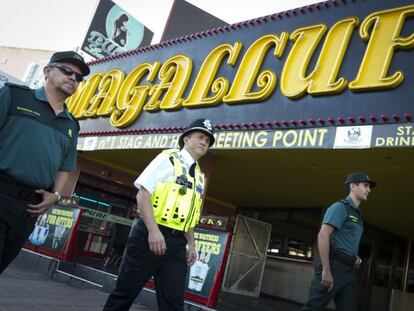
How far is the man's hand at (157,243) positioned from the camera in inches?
116

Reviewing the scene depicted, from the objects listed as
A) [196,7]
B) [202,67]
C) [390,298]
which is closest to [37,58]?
[196,7]

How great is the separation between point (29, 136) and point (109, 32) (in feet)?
73.4

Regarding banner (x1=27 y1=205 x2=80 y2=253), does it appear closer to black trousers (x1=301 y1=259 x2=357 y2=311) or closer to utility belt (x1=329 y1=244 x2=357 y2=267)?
black trousers (x1=301 y1=259 x2=357 y2=311)

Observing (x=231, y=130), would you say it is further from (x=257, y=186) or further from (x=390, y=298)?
(x=390, y=298)

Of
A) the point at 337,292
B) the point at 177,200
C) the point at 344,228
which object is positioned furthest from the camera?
the point at 344,228

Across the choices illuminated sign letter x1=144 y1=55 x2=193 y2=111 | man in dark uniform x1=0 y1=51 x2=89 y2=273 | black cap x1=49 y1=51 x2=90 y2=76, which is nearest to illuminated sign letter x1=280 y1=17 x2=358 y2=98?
illuminated sign letter x1=144 y1=55 x2=193 y2=111

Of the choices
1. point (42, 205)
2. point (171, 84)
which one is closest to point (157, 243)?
point (42, 205)

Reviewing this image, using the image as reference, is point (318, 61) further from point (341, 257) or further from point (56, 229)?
point (56, 229)

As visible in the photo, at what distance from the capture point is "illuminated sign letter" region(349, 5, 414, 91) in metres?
6.41

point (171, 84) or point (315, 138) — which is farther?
point (171, 84)

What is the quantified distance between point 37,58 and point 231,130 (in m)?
29.1

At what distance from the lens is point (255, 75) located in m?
8.46

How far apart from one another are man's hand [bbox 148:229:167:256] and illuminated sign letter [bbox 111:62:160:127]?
26.3ft

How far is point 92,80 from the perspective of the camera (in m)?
13.1
